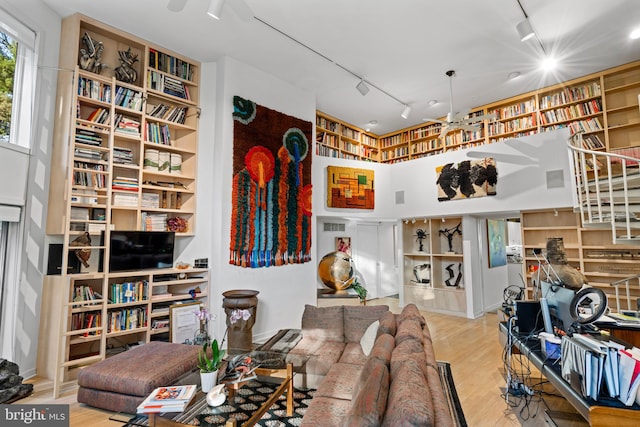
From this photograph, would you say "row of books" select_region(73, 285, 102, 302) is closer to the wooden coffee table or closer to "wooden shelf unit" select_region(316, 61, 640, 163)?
the wooden coffee table

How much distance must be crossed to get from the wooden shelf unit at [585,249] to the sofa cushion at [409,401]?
3992 mm

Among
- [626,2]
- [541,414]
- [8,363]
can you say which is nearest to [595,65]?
[626,2]

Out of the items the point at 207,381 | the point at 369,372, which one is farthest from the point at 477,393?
the point at 207,381

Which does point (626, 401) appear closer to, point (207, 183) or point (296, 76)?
point (207, 183)

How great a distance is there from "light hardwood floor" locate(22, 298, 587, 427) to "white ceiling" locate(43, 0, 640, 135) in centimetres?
417

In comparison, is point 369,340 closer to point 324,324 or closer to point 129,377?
point 324,324

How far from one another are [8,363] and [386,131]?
316 inches

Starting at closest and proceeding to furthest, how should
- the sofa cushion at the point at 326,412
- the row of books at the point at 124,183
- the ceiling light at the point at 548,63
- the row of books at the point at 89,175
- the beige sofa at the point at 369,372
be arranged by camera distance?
the beige sofa at the point at 369,372, the sofa cushion at the point at 326,412, the row of books at the point at 89,175, the row of books at the point at 124,183, the ceiling light at the point at 548,63

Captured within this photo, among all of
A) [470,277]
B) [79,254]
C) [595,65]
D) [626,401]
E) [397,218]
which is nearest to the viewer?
[626,401]

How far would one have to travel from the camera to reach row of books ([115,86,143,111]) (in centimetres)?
396

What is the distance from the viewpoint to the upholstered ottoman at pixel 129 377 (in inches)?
98.2

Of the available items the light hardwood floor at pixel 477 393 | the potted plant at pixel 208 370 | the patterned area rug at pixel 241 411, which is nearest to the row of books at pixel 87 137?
the light hardwood floor at pixel 477 393

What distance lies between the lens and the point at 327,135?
7.34 m

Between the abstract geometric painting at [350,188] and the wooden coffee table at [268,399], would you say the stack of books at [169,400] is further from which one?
the abstract geometric painting at [350,188]
